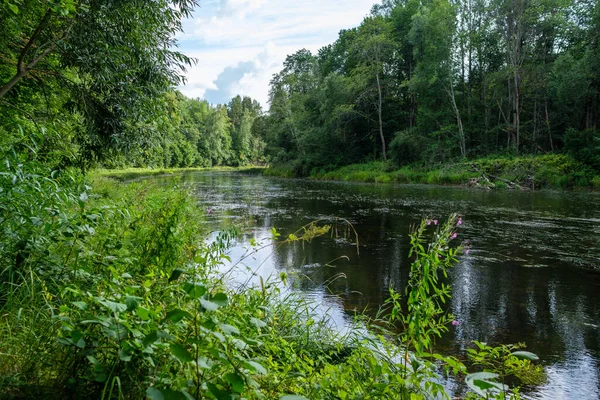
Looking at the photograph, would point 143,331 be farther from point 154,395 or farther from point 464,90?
point 464,90

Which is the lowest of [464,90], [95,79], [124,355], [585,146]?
[124,355]

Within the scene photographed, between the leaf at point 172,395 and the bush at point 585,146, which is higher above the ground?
the bush at point 585,146

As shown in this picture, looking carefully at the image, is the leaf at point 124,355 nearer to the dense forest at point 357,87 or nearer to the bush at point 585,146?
the dense forest at point 357,87

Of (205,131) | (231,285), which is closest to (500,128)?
(231,285)

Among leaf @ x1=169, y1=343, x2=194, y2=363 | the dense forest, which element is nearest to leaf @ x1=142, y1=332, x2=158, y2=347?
leaf @ x1=169, y1=343, x2=194, y2=363

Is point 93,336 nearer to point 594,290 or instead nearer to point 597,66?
point 594,290

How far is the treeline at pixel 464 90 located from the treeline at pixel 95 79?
22.7m

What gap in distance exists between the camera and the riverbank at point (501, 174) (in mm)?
21281

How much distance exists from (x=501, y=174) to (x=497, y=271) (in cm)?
1967

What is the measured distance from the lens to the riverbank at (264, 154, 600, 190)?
21.3m

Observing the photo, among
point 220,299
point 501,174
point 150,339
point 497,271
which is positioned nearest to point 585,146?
point 501,174

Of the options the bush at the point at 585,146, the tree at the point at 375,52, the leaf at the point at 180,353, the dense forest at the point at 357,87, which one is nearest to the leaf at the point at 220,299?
the leaf at the point at 180,353

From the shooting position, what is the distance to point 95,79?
6.61 m

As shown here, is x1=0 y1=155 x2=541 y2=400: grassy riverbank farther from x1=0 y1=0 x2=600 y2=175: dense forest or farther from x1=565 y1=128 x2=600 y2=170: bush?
x1=565 y1=128 x2=600 y2=170: bush
